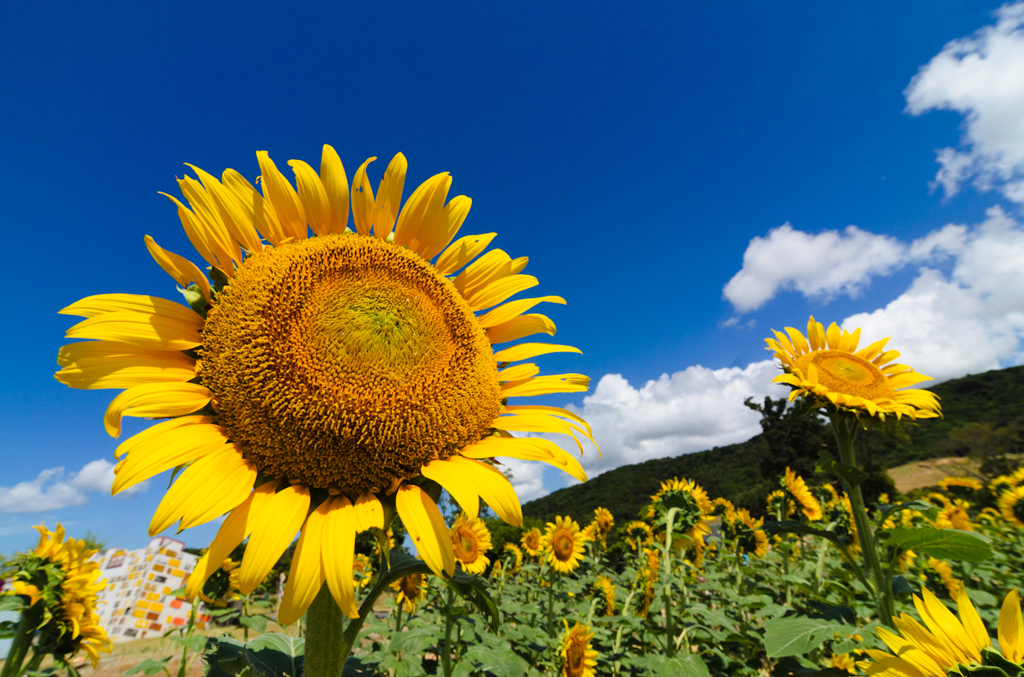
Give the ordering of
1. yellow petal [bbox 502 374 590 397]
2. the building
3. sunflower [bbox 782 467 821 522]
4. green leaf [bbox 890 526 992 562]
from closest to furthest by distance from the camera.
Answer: yellow petal [bbox 502 374 590 397], green leaf [bbox 890 526 992 562], sunflower [bbox 782 467 821 522], the building

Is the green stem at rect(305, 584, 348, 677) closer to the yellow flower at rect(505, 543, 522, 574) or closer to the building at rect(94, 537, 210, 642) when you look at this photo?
the yellow flower at rect(505, 543, 522, 574)

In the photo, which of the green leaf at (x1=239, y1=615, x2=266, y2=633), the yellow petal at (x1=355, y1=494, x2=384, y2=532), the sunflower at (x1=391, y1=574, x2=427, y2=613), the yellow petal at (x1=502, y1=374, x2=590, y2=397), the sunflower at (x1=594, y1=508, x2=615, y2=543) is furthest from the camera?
the sunflower at (x1=594, y1=508, x2=615, y2=543)

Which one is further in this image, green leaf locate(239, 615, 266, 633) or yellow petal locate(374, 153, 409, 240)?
green leaf locate(239, 615, 266, 633)

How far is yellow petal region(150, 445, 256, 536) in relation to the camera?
106 cm

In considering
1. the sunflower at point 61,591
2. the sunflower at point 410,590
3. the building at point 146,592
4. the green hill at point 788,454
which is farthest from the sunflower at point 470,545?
the building at point 146,592

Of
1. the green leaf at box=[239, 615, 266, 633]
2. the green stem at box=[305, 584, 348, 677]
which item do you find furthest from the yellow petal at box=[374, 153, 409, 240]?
A: the green leaf at box=[239, 615, 266, 633]

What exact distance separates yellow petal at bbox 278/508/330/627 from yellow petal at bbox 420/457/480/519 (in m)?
0.29

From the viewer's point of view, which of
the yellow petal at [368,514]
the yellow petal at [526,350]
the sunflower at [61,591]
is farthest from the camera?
the sunflower at [61,591]

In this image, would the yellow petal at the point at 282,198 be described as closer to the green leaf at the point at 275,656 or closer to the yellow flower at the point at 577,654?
the green leaf at the point at 275,656

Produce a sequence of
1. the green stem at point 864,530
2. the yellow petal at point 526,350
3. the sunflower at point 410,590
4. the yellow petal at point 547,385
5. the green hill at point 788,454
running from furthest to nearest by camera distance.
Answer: the green hill at point 788,454, the sunflower at point 410,590, the green stem at point 864,530, the yellow petal at point 526,350, the yellow petal at point 547,385

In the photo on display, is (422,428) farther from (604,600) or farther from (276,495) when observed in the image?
(604,600)

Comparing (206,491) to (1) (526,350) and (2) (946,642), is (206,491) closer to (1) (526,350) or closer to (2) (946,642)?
(1) (526,350)

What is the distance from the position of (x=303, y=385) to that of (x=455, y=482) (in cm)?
48

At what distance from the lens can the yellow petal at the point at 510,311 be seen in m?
1.79
